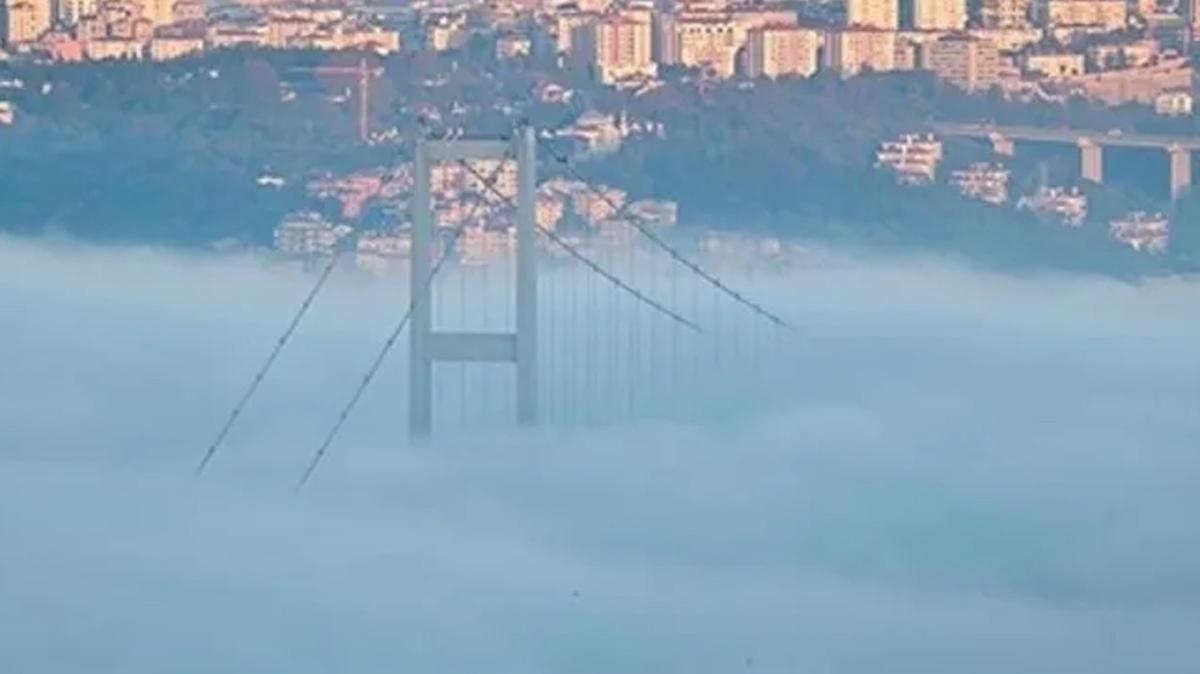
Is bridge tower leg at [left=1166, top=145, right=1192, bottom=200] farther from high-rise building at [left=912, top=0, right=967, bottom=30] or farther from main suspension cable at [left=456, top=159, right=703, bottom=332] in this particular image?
main suspension cable at [left=456, top=159, right=703, bottom=332]

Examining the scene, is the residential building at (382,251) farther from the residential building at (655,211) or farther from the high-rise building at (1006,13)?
the high-rise building at (1006,13)

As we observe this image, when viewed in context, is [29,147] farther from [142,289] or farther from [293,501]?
[293,501]

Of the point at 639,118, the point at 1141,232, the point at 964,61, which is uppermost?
the point at 964,61

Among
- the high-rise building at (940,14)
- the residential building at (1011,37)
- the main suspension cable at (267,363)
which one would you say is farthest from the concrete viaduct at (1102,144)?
the main suspension cable at (267,363)

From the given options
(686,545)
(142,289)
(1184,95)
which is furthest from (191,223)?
(686,545)

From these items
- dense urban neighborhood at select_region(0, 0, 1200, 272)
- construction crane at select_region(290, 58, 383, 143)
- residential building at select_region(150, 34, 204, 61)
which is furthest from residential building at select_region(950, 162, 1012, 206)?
residential building at select_region(150, 34, 204, 61)

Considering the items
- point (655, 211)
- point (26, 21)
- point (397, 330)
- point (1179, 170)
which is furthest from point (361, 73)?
point (397, 330)

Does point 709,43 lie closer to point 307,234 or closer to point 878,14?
point 878,14
